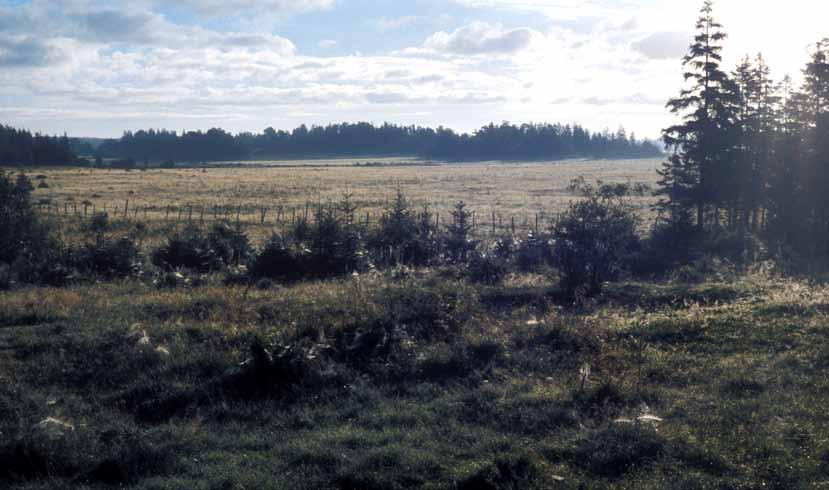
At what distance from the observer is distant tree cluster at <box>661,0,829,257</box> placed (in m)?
32.1

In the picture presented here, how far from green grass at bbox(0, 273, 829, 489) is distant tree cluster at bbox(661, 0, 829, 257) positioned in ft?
60.3

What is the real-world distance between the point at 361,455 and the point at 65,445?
292 centimetres

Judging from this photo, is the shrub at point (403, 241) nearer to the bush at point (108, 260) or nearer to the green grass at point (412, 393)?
the bush at point (108, 260)

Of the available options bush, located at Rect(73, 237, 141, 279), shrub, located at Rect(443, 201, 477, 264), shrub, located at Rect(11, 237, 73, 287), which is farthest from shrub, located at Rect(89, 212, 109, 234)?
shrub, located at Rect(443, 201, 477, 264)

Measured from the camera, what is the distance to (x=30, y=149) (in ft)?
336

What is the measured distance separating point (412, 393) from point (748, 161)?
29298mm

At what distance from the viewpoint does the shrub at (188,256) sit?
73.0 feet

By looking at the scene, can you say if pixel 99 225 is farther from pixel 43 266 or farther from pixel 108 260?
pixel 43 266

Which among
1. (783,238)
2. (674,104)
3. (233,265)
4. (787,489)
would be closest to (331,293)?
(233,265)

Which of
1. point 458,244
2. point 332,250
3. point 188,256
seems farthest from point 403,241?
point 188,256

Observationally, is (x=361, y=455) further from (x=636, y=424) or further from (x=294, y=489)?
(x=636, y=424)

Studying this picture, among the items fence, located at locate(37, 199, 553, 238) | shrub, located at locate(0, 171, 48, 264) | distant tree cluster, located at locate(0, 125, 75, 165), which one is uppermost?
distant tree cluster, located at locate(0, 125, 75, 165)

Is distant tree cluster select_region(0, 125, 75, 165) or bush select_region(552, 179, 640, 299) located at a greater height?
distant tree cluster select_region(0, 125, 75, 165)

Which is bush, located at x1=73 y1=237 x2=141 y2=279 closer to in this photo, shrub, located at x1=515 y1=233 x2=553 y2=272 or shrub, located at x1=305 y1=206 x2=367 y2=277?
shrub, located at x1=305 y1=206 x2=367 y2=277
